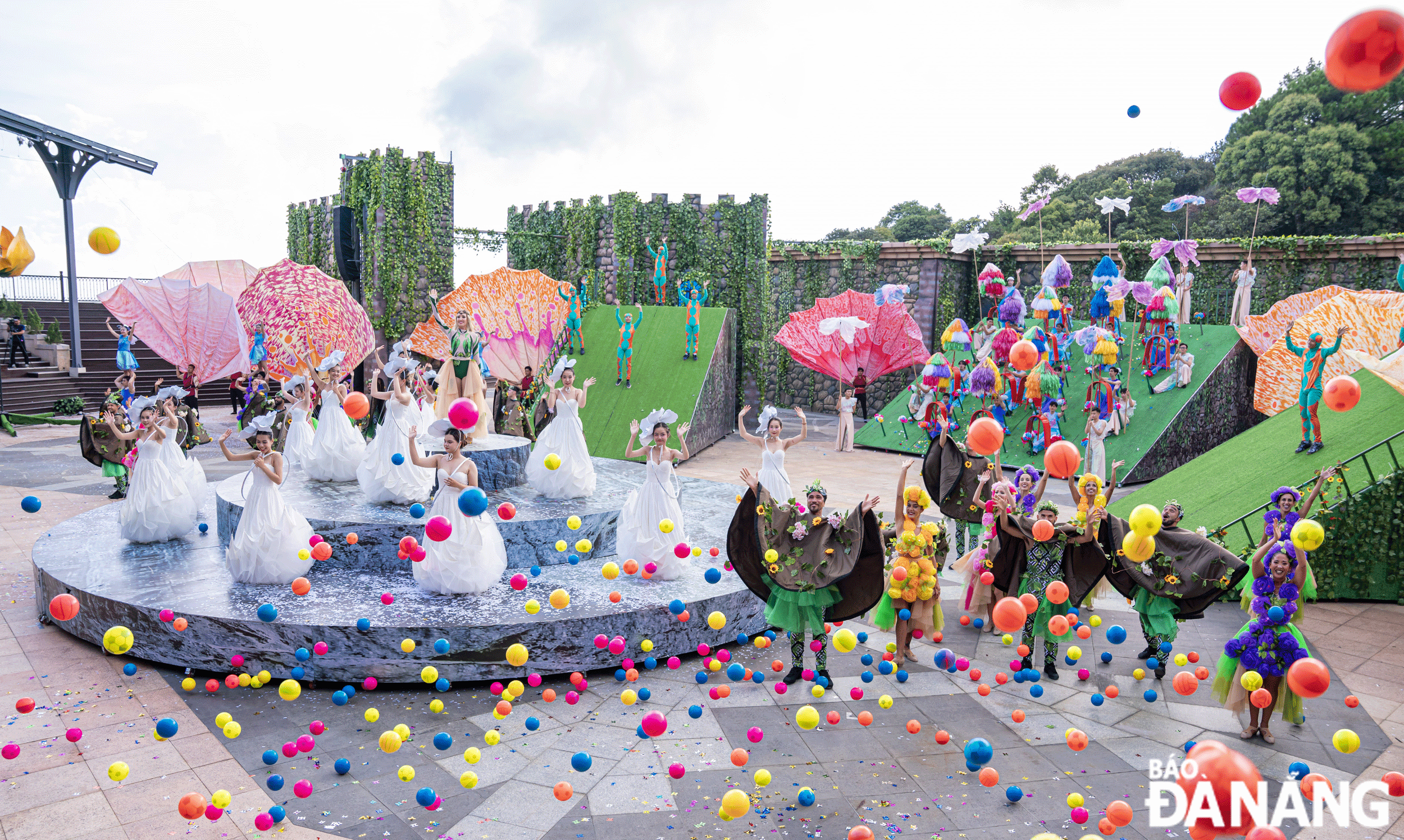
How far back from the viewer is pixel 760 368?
2109 cm

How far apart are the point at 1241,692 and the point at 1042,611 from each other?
142cm

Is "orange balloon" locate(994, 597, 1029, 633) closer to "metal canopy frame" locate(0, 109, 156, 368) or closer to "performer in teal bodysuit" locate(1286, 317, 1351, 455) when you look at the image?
"performer in teal bodysuit" locate(1286, 317, 1351, 455)

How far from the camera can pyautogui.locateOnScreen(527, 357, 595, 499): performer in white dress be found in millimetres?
9383

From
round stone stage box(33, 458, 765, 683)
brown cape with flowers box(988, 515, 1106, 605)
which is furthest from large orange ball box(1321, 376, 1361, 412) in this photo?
round stone stage box(33, 458, 765, 683)

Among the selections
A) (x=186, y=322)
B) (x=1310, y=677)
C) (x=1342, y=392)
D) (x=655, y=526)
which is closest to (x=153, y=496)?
(x=655, y=526)

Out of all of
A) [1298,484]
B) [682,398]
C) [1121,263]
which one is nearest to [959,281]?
[1121,263]

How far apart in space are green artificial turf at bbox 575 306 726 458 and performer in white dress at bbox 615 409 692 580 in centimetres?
875

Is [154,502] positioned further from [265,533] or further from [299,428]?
[299,428]

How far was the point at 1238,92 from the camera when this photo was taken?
4.31 metres

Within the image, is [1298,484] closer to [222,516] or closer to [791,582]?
[791,582]

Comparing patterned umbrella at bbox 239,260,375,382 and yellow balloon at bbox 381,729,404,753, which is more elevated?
patterned umbrella at bbox 239,260,375,382

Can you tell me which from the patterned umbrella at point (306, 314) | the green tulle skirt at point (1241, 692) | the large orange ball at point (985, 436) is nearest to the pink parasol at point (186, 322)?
the patterned umbrella at point (306, 314)

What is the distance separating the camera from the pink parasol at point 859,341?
20.0m

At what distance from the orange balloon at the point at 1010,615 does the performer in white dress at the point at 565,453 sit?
5009mm
